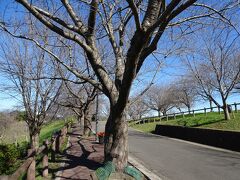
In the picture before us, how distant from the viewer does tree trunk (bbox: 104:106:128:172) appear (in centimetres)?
873

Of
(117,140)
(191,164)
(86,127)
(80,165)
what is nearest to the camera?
(117,140)

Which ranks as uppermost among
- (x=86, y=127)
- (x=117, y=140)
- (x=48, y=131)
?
(x=48, y=131)

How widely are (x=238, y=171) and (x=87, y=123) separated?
51.3ft

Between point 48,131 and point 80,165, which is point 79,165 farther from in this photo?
point 48,131

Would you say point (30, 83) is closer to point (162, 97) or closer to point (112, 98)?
point (112, 98)

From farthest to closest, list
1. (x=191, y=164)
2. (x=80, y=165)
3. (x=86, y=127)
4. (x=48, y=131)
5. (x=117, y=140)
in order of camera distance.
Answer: (x=48, y=131), (x=86, y=127), (x=191, y=164), (x=80, y=165), (x=117, y=140)

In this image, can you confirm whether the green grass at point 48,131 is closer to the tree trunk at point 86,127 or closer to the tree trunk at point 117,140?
the tree trunk at point 86,127

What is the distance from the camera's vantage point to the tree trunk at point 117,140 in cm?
873

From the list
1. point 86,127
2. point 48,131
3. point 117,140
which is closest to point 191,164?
point 117,140

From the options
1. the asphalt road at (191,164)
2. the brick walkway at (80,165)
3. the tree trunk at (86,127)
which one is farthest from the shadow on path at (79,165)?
the tree trunk at (86,127)

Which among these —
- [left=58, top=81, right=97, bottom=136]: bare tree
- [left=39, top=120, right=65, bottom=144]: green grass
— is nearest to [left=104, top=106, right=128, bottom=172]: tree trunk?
[left=58, top=81, right=97, bottom=136]: bare tree

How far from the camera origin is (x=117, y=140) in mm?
8805

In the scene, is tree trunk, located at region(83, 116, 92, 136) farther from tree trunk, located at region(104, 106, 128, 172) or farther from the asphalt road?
tree trunk, located at region(104, 106, 128, 172)

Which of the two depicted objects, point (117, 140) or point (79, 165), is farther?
point (79, 165)
